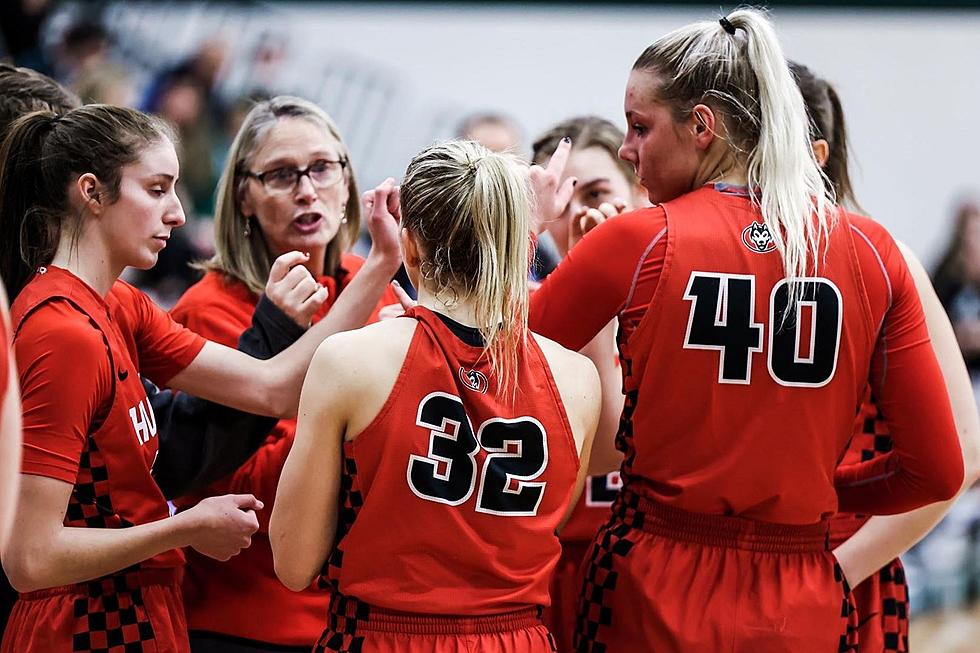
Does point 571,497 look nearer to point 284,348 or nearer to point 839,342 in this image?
point 839,342

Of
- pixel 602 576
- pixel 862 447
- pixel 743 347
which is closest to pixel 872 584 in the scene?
pixel 862 447

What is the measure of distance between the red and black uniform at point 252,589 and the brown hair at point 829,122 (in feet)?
4.60

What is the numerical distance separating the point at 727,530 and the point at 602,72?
14.1 feet

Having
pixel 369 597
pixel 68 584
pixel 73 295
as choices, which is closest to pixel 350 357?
pixel 369 597

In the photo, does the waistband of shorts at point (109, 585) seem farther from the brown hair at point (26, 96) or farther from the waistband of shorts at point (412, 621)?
the brown hair at point (26, 96)

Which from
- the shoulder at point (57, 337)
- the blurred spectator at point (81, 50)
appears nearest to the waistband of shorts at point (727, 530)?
the shoulder at point (57, 337)

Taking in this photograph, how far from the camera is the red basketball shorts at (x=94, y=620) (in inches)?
79.7

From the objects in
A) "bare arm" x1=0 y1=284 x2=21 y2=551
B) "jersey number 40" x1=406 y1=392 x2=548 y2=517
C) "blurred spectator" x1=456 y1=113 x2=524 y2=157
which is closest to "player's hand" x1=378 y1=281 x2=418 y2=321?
"jersey number 40" x1=406 y1=392 x2=548 y2=517

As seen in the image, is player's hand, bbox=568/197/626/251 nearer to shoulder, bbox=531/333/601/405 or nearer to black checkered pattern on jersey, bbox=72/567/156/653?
shoulder, bbox=531/333/601/405

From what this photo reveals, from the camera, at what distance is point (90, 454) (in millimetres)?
1999

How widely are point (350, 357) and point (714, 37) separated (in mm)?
895

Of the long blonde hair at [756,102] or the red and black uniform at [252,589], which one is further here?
the red and black uniform at [252,589]

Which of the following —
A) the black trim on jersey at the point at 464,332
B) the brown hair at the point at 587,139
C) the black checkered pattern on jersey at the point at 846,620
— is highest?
the brown hair at the point at 587,139

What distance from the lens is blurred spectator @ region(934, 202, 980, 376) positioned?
5.89 m
